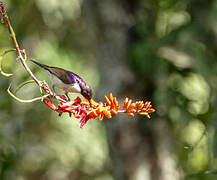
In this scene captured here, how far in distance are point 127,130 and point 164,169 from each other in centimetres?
46

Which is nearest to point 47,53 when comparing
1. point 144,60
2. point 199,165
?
point 144,60

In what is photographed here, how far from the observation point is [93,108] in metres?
1.14

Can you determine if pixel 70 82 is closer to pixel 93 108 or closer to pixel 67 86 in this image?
pixel 67 86

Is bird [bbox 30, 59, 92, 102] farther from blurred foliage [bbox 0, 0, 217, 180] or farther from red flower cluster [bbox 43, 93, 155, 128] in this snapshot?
blurred foliage [bbox 0, 0, 217, 180]

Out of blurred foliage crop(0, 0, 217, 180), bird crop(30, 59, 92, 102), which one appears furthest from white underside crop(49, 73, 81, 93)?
blurred foliage crop(0, 0, 217, 180)

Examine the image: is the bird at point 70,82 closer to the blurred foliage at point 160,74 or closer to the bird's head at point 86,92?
the bird's head at point 86,92

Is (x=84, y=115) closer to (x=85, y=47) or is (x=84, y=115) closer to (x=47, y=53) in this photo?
(x=47, y=53)

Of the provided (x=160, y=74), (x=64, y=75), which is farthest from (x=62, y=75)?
(x=160, y=74)

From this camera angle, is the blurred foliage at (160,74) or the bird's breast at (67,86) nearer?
the bird's breast at (67,86)

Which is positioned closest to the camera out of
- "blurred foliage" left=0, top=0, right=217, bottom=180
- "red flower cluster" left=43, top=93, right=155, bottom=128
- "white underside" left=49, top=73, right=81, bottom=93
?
"red flower cluster" left=43, top=93, right=155, bottom=128

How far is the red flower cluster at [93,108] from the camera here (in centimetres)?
110

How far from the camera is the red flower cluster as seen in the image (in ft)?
3.62

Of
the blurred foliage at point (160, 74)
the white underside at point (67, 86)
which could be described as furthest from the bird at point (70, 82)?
the blurred foliage at point (160, 74)

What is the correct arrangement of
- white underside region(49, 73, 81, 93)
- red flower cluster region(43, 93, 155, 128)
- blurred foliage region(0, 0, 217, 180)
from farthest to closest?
blurred foliage region(0, 0, 217, 180)
white underside region(49, 73, 81, 93)
red flower cluster region(43, 93, 155, 128)
